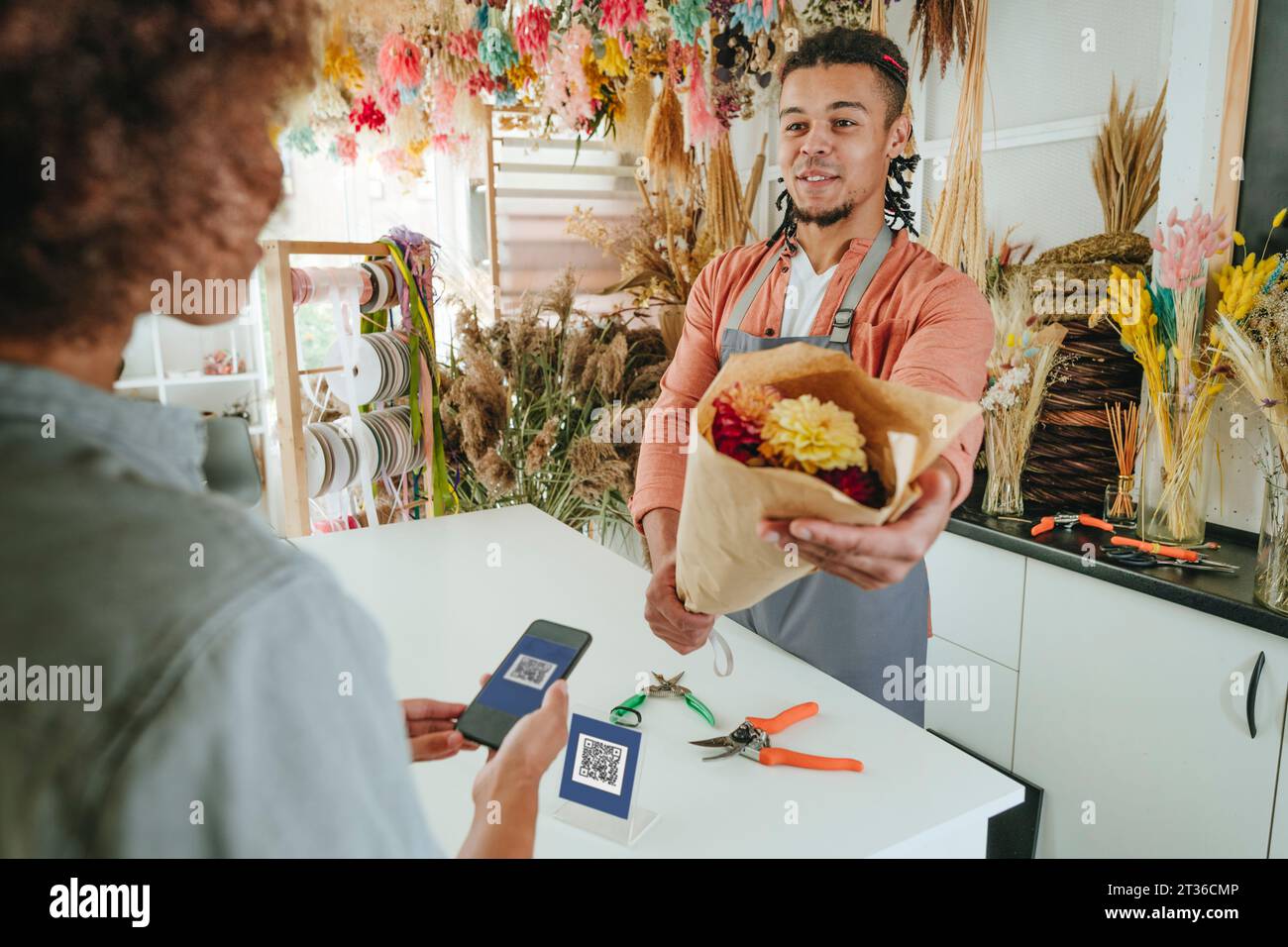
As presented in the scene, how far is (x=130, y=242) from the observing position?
0.45m

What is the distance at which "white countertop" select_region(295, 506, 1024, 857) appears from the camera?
1.04 m

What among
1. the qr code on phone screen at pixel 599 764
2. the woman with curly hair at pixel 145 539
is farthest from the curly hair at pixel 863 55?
the woman with curly hair at pixel 145 539

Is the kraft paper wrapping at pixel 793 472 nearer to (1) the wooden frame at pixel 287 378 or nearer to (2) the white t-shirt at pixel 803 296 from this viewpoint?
(2) the white t-shirt at pixel 803 296

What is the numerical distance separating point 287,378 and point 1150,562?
7.37ft

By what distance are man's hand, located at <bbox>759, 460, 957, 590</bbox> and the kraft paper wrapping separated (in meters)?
0.02

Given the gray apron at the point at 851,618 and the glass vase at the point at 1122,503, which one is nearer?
the gray apron at the point at 851,618

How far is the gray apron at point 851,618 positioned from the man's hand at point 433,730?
927 millimetres

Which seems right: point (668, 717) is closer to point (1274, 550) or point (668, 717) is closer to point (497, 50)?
point (1274, 550)

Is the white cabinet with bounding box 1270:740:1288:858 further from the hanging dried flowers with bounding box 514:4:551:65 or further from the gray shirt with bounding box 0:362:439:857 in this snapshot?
the hanging dried flowers with bounding box 514:4:551:65

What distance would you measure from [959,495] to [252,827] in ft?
3.55

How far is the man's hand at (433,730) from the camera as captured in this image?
92 centimetres

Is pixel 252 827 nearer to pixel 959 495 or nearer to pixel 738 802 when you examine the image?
pixel 738 802

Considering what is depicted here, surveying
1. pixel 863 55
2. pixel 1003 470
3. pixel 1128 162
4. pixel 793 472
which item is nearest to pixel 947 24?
pixel 1128 162

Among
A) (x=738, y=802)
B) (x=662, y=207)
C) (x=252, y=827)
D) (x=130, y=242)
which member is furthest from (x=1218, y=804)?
(x=662, y=207)
